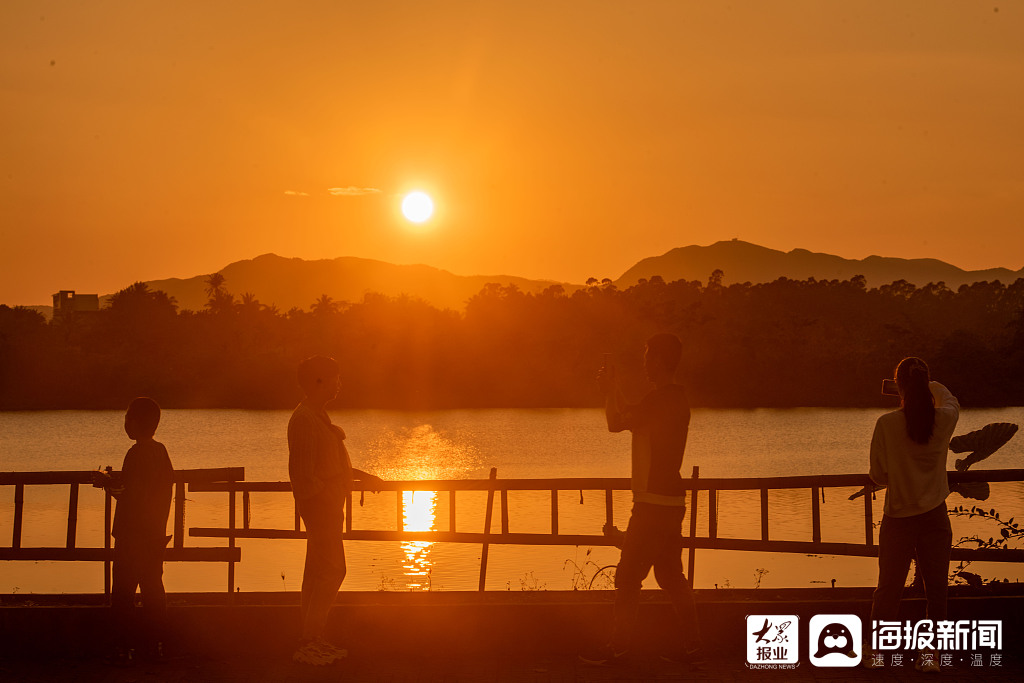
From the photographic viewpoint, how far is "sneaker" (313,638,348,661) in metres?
7.42

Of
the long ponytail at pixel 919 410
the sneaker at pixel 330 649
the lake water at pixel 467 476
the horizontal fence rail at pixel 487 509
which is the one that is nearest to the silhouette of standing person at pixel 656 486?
the horizontal fence rail at pixel 487 509

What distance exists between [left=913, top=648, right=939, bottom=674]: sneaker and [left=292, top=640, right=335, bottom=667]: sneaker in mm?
3670

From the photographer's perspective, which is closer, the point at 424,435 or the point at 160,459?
the point at 160,459

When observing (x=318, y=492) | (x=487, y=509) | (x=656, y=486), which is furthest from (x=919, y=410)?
(x=318, y=492)

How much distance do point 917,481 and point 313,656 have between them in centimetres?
392

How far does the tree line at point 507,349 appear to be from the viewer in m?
112

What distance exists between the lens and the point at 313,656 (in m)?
7.37

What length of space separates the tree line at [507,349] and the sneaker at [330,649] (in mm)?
103475

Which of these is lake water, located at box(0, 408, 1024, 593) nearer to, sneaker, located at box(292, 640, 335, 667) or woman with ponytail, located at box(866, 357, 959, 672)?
sneaker, located at box(292, 640, 335, 667)

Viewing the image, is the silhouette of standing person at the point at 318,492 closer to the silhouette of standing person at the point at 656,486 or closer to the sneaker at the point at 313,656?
the sneaker at the point at 313,656

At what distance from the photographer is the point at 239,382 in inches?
4744

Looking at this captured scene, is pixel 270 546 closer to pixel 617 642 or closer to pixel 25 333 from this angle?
pixel 617 642

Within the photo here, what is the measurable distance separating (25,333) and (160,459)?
126592 mm

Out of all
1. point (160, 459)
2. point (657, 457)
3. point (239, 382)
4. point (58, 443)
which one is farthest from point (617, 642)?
point (239, 382)
